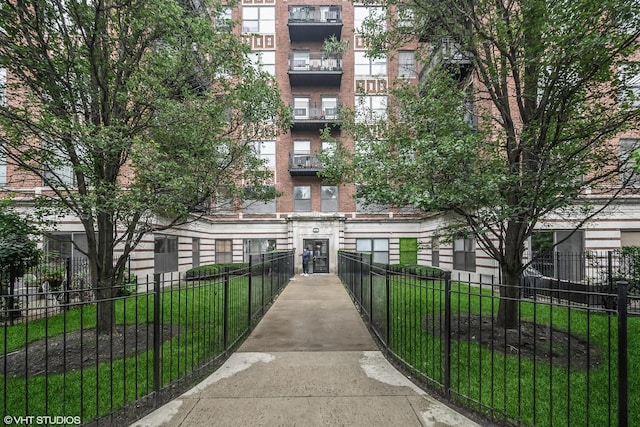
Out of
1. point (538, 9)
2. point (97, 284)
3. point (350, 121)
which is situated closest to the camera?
point (538, 9)

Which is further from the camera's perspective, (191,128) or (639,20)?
(191,128)

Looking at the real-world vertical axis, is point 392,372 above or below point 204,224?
below

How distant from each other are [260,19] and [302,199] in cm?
1404

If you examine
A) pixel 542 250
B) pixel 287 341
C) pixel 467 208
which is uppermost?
pixel 467 208

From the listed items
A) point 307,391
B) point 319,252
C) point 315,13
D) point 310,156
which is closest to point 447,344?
point 307,391

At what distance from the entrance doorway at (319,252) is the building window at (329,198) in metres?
2.58

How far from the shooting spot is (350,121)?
12359mm

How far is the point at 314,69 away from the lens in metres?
24.6

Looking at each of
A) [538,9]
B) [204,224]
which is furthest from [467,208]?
[204,224]

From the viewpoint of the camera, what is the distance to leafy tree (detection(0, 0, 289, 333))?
613 centimetres

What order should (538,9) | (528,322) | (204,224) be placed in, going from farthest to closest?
(204,224)
(528,322)
(538,9)

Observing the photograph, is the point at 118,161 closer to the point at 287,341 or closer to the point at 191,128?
the point at 191,128

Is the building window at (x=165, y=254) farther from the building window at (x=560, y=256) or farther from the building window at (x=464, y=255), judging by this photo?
the building window at (x=560, y=256)

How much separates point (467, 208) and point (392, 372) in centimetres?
340
